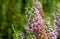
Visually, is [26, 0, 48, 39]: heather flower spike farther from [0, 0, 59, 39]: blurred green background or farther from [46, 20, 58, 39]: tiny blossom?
[0, 0, 59, 39]: blurred green background

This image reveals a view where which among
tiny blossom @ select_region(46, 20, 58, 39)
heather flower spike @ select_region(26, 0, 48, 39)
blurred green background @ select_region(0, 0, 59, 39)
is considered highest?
heather flower spike @ select_region(26, 0, 48, 39)

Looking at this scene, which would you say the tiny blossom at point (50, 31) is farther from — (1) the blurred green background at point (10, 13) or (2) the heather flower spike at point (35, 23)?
(1) the blurred green background at point (10, 13)

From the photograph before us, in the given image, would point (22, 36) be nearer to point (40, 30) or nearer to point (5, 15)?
point (40, 30)

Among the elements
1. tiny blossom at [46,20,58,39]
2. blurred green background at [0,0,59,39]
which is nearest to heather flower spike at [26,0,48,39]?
tiny blossom at [46,20,58,39]

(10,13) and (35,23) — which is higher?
(35,23)

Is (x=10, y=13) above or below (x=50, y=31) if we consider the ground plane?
below

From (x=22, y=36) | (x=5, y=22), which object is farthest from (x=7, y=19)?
(x=22, y=36)

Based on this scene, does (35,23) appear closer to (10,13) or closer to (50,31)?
(50,31)

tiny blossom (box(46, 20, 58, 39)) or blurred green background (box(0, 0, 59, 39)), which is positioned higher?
tiny blossom (box(46, 20, 58, 39))

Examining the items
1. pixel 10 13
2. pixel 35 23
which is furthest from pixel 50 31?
pixel 10 13

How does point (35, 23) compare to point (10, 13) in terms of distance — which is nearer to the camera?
point (35, 23)

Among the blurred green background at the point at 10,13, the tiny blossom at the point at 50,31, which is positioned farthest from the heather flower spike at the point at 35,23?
the blurred green background at the point at 10,13
